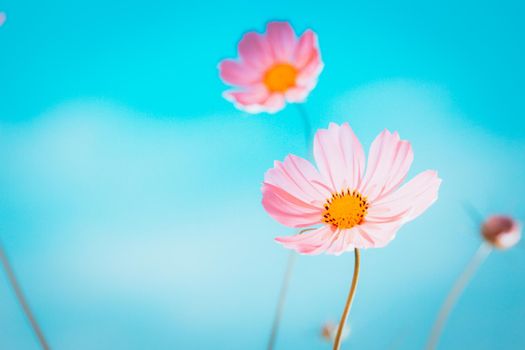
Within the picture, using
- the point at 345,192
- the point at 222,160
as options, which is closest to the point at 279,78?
the point at 345,192

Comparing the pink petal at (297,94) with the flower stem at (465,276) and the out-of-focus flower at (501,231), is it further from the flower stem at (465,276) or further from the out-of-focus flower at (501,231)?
the flower stem at (465,276)

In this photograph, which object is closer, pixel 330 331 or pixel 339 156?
pixel 339 156

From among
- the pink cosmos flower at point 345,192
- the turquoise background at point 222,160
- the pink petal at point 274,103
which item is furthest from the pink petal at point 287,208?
the turquoise background at point 222,160

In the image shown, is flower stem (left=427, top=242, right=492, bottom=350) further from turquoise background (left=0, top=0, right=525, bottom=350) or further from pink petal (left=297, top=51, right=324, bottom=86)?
pink petal (left=297, top=51, right=324, bottom=86)

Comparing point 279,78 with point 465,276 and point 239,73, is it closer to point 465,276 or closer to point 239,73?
point 239,73

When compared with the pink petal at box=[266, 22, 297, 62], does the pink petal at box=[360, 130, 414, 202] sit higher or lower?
lower

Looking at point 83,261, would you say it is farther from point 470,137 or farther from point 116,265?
point 470,137

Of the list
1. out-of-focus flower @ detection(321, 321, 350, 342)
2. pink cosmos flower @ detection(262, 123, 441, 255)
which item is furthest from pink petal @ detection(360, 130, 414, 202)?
out-of-focus flower @ detection(321, 321, 350, 342)
